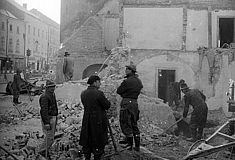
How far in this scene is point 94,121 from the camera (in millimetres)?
5684

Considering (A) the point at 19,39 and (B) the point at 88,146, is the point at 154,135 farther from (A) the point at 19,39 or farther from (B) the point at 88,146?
(A) the point at 19,39

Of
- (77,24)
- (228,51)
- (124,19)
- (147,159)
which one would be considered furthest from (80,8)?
(147,159)

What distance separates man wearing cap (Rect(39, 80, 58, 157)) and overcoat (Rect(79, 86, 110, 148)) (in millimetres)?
783

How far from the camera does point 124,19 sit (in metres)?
16.4

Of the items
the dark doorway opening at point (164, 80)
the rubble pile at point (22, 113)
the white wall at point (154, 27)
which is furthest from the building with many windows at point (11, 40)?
the dark doorway opening at point (164, 80)

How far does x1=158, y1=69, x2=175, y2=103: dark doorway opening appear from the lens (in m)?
Answer: 16.3

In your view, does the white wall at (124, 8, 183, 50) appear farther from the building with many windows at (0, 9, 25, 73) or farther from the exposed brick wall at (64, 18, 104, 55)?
the building with many windows at (0, 9, 25, 73)

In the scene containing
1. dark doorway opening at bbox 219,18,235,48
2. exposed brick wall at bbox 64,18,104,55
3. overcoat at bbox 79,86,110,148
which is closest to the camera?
overcoat at bbox 79,86,110,148

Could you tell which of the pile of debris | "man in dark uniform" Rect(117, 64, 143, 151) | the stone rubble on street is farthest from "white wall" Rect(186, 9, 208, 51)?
the pile of debris

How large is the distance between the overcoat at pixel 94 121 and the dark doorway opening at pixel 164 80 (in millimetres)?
10882

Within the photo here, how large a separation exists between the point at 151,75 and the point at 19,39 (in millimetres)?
25325

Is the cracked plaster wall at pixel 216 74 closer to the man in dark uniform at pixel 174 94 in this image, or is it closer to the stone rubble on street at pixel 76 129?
the man in dark uniform at pixel 174 94

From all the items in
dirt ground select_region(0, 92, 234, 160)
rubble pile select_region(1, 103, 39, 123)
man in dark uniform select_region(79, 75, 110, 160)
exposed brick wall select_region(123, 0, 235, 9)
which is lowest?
dirt ground select_region(0, 92, 234, 160)

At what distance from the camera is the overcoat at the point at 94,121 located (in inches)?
223
